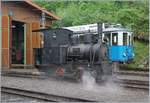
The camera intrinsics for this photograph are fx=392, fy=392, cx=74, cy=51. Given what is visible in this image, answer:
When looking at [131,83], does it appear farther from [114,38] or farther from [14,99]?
[114,38]

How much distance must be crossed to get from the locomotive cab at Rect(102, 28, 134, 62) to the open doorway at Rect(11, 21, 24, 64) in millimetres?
7353

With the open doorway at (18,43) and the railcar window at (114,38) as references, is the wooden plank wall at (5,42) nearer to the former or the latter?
the open doorway at (18,43)

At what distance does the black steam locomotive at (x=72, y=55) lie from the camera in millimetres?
14656

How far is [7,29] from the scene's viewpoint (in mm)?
25562

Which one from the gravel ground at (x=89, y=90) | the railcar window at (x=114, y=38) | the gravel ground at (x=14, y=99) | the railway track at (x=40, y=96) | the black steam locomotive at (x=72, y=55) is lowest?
the gravel ground at (x=89, y=90)

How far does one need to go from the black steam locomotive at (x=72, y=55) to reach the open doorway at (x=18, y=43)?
11.9 metres

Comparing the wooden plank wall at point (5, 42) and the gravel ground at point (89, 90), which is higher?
the wooden plank wall at point (5, 42)

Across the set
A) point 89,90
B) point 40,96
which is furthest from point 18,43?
point 40,96

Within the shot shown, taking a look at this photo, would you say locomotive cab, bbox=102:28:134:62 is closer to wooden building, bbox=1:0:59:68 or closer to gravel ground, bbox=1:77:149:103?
wooden building, bbox=1:0:59:68

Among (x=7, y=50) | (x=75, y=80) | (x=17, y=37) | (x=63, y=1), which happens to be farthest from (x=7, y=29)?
(x=63, y=1)

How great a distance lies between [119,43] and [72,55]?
9.49 m

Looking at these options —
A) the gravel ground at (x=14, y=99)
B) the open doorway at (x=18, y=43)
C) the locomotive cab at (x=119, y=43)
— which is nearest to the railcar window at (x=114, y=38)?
the locomotive cab at (x=119, y=43)

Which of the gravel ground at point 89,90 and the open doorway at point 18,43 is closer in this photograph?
the gravel ground at point 89,90

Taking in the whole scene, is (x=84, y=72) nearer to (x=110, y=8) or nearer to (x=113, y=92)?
(x=113, y=92)
